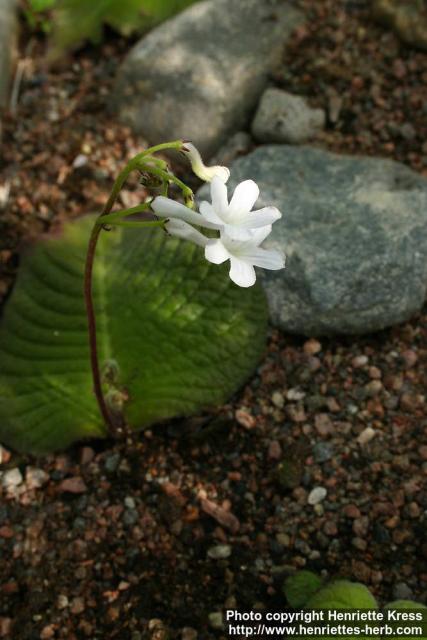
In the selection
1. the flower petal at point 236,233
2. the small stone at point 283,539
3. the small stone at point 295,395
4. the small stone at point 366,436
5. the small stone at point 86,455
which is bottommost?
the small stone at point 283,539

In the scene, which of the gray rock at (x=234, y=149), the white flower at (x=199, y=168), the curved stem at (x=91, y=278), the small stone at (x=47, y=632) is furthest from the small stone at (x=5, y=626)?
the gray rock at (x=234, y=149)

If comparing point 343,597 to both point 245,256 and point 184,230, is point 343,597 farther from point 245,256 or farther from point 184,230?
point 184,230

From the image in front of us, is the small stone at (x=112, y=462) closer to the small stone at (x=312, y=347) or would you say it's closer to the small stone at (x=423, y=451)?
the small stone at (x=312, y=347)

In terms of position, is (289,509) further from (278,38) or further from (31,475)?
(278,38)

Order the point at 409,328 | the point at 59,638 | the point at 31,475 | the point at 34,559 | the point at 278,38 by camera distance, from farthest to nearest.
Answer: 1. the point at 278,38
2. the point at 409,328
3. the point at 31,475
4. the point at 34,559
5. the point at 59,638

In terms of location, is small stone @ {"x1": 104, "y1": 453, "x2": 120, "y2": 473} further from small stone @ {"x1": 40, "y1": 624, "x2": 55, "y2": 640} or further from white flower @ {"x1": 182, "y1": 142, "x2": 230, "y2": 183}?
white flower @ {"x1": 182, "y1": 142, "x2": 230, "y2": 183}

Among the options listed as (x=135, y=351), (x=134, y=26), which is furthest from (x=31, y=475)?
(x=134, y=26)
